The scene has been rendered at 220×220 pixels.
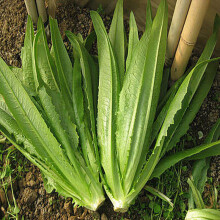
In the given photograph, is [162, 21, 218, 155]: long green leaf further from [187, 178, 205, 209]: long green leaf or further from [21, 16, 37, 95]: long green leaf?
[21, 16, 37, 95]: long green leaf

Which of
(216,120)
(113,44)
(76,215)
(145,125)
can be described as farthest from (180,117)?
(76,215)

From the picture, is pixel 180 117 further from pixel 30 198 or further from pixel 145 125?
pixel 30 198

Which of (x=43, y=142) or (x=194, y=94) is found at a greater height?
(x=43, y=142)

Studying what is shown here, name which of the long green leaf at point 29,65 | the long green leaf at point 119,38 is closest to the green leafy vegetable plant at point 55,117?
the long green leaf at point 29,65

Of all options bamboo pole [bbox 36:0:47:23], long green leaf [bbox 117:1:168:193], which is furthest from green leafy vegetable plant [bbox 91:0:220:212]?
bamboo pole [bbox 36:0:47:23]

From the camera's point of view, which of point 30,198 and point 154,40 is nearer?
point 154,40

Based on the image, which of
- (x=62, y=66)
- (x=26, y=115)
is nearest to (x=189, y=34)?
(x=62, y=66)

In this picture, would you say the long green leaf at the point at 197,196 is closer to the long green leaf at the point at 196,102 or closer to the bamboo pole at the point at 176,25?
the long green leaf at the point at 196,102

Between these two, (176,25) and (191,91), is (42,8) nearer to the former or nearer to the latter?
(176,25)
